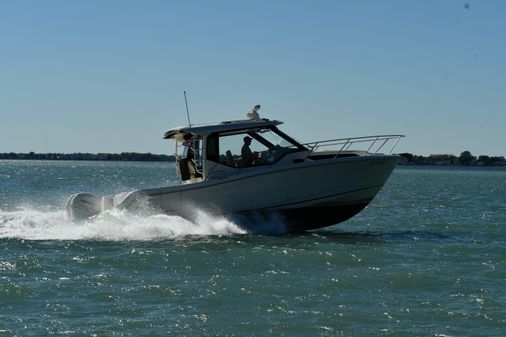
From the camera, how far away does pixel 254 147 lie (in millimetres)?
18391

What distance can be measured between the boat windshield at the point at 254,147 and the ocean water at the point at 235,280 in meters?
1.37

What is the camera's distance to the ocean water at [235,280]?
10047mm

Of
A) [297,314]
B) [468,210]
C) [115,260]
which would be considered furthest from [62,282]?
[468,210]

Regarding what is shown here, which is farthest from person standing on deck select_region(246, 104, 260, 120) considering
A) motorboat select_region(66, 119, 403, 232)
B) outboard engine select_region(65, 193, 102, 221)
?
outboard engine select_region(65, 193, 102, 221)

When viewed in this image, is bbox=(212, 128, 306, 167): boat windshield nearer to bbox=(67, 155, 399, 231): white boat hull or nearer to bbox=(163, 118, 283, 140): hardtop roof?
bbox=(163, 118, 283, 140): hardtop roof

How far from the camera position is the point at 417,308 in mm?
10875

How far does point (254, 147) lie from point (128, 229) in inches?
125

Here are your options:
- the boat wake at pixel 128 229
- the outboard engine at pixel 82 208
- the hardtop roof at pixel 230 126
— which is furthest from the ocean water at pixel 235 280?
the hardtop roof at pixel 230 126

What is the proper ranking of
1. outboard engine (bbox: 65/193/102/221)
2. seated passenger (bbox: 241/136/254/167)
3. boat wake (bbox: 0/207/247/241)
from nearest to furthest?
1. boat wake (bbox: 0/207/247/241)
2. seated passenger (bbox: 241/136/254/167)
3. outboard engine (bbox: 65/193/102/221)

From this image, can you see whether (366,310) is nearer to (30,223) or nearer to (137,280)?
(137,280)

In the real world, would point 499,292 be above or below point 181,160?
below

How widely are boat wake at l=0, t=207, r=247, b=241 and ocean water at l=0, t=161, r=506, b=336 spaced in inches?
1.1

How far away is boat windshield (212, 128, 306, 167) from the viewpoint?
18.3m

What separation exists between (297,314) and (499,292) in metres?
3.27
